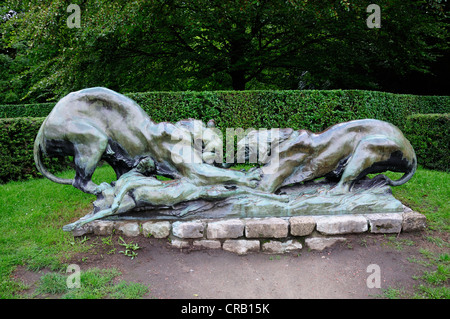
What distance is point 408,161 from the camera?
3.86 m

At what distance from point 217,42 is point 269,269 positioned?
29.8ft

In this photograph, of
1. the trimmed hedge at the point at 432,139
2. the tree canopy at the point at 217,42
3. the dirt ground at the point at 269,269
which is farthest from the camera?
the tree canopy at the point at 217,42

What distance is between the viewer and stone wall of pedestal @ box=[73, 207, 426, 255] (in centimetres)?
351

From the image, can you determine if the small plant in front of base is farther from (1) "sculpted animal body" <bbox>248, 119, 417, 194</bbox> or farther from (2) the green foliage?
(1) "sculpted animal body" <bbox>248, 119, 417, 194</bbox>

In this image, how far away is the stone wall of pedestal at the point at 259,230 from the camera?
3.51 metres

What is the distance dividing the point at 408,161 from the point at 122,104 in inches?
148

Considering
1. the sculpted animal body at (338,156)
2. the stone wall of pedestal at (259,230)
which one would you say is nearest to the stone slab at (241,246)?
the stone wall of pedestal at (259,230)

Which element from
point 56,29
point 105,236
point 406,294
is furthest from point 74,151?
point 56,29

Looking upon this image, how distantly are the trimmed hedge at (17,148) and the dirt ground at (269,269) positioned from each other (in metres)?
4.44

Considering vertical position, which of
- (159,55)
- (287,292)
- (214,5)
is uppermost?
(214,5)

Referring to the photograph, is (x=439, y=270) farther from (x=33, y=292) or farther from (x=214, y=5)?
(x=214, y=5)

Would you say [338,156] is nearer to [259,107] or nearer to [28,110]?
[259,107]

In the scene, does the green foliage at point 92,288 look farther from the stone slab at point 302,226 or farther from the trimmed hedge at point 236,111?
the trimmed hedge at point 236,111

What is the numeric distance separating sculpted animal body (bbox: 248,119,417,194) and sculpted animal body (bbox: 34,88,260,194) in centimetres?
38
